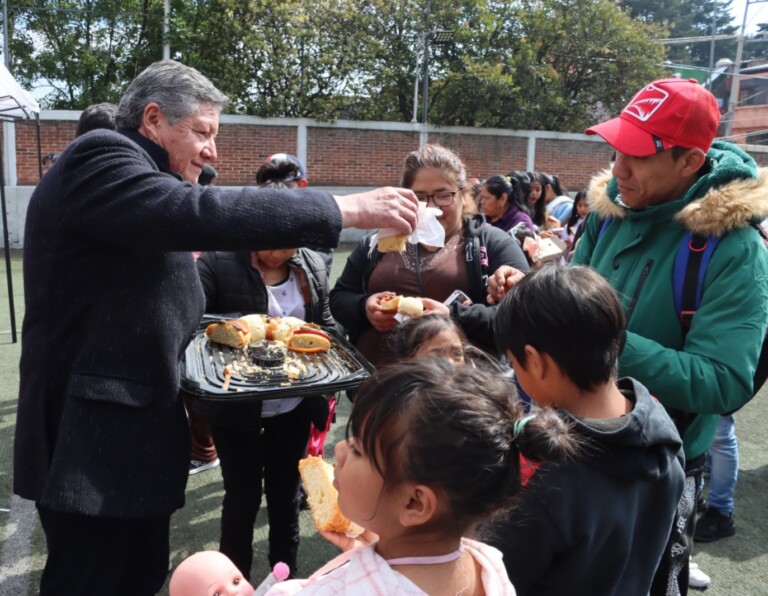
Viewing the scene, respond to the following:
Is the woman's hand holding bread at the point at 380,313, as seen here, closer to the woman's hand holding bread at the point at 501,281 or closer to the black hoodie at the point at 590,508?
the woman's hand holding bread at the point at 501,281

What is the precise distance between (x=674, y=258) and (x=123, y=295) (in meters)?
1.64

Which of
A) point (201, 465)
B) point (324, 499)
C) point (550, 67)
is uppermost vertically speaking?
point (550, 67)

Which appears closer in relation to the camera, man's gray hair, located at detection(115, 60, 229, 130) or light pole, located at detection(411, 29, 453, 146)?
man's gray hair, located at detection(115, 60, 229, 130)

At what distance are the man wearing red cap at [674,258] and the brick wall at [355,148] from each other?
51.9 ft

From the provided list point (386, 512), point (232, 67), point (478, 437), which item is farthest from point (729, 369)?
point (232, 67)

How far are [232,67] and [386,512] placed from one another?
63.2 ft

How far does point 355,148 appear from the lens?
18922 millimetres

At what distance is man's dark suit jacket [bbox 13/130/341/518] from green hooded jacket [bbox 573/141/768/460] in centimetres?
101

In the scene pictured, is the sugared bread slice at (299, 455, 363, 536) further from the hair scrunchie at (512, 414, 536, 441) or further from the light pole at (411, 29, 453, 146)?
the light pole at (411, 29, 453, 146)

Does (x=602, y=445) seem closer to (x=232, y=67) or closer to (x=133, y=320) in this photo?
(x=133, y=320)

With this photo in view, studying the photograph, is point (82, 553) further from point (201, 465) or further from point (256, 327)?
point (201, 465)

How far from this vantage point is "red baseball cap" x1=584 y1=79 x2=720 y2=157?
2.04 metres

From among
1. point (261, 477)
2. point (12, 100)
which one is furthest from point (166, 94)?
point (12, 100)

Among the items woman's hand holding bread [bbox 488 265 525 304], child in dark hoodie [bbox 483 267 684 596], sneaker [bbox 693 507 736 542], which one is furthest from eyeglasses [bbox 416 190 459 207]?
sneaker [bbox 693 507 736 542]
